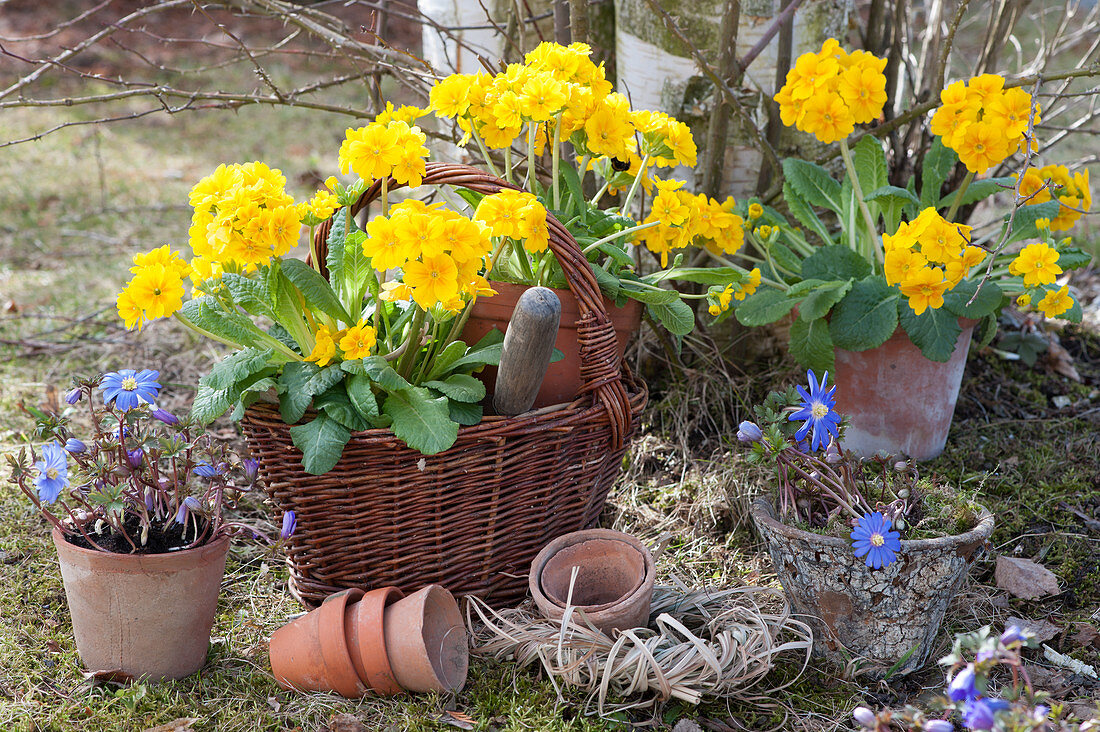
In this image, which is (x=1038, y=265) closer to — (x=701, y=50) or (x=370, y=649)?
(x=701, y=50)

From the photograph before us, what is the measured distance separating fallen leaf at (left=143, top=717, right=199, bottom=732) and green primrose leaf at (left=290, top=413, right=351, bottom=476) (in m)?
0.49

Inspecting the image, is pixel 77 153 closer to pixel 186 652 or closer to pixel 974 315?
pixel 186 652

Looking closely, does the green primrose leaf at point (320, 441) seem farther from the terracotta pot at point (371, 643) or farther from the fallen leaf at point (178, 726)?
the fallen leaf at point (178, 726)

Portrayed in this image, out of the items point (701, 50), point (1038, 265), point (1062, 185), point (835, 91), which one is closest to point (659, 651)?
point (1038, 265)

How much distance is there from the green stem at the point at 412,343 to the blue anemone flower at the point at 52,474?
0.64m

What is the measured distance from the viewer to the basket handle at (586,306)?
1.78 m

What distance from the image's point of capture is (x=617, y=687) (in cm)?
170

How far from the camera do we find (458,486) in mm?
1823

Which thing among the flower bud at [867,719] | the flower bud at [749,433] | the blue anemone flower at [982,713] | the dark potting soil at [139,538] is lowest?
the dark potting soil at [139,538]

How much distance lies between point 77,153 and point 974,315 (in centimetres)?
522

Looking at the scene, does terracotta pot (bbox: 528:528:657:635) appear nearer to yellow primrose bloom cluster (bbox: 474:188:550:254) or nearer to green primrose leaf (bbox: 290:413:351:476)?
green primrose leaf (bbox: 290:413:351:476)

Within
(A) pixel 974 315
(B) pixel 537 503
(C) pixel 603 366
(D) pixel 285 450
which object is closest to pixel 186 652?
(D) pixel 285 450

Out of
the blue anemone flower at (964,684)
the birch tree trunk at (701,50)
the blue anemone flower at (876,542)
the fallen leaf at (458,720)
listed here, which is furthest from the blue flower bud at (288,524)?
the birch tree trunk at (701,50)

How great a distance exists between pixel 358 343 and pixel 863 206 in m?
1.35
